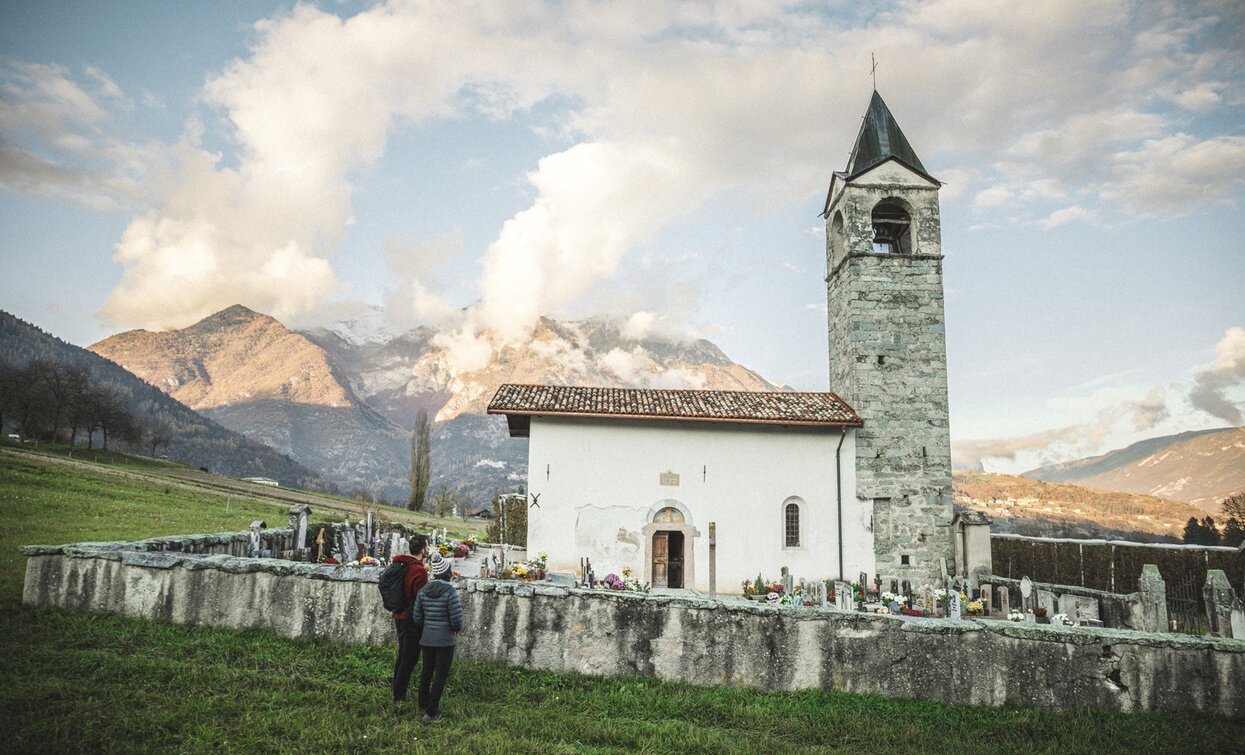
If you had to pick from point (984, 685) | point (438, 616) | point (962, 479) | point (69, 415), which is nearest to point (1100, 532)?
point (962, 479)

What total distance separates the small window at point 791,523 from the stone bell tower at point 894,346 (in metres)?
1.61

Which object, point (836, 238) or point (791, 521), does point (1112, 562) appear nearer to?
point (791, 521)

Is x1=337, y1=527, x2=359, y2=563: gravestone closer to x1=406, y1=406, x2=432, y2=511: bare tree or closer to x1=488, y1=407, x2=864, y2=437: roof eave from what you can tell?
x1=488, y1=407, x2=864, y2=437: roof eave

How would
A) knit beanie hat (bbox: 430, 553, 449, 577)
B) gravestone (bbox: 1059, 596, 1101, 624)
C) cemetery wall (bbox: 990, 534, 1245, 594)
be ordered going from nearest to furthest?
1. knit beanie hat (bbox: 430, 553, 449, 577)
2. gravestone (bbox: 1059, 596, 1101, 624)
3. cemetery wall (bbox: 990, 534, 1245, 594)

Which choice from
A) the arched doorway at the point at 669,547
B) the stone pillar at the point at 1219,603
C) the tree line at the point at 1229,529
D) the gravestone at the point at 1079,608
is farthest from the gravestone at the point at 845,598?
the tree line at the point at 1229,529

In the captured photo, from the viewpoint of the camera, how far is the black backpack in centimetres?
652

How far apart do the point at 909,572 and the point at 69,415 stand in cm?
8055

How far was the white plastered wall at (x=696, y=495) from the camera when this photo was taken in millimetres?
18922

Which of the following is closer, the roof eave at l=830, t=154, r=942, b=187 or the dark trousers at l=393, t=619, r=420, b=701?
the dark trousers at l=393, t=619, r=420, b=701

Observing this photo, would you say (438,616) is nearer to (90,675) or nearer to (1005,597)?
(90,675)

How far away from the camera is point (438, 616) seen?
633 centimetres

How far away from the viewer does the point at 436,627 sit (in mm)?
6309

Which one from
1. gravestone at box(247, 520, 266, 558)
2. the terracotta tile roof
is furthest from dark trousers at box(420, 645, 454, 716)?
the terracotta tile roof

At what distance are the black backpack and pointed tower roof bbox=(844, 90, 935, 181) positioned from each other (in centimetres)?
1969
